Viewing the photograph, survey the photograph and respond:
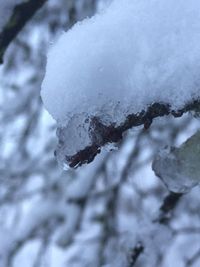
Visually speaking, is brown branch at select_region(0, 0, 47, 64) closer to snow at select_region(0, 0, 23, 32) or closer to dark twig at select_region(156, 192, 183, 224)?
snow at select_region(0, 0, 23, 32)

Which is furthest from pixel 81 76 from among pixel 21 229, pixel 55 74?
pixel 21 229

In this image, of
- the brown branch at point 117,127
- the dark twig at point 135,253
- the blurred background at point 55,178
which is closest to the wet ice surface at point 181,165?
the brown branch at point 117,127

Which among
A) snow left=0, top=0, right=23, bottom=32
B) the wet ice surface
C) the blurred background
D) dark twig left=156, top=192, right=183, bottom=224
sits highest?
snow left=0, top=0, right=23, bottom=32

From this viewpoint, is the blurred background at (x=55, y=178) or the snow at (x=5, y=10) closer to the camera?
the snow at (x=5, y=10)

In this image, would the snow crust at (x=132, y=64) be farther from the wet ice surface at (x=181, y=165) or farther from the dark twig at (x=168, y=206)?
the dark twig at (x=168, y=206)

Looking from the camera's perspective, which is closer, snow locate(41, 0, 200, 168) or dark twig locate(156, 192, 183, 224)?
snow locate(41, 0, 200, 168)

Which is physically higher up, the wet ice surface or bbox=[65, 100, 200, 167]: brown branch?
bbox=[65, 100, 200, 167]: brown branch

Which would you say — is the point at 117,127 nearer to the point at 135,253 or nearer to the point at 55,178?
the point at 135,253

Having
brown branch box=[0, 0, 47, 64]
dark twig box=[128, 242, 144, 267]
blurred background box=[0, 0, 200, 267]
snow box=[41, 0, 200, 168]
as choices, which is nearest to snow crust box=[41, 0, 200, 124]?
snow box=[41, 0, 200, 168]
